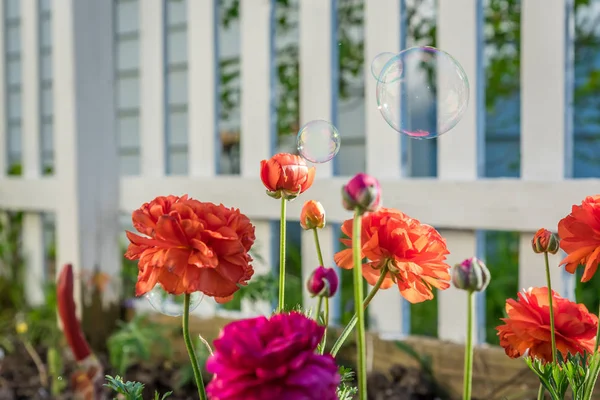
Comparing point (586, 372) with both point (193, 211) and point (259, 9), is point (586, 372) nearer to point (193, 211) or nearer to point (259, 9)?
point (193, 211)

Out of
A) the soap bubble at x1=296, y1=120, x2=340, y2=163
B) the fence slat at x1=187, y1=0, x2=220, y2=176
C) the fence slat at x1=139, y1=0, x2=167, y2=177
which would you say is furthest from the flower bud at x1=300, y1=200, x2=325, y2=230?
the fence slat at x1=139, y1=0, x2=167, y2=177

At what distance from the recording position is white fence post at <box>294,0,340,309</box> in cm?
198

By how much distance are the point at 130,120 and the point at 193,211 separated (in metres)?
4.03

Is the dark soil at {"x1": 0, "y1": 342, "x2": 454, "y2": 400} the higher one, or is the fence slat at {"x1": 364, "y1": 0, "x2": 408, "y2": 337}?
the fence slat at {"x1": 364, "y1": 0, "x2": 408, "y2": 337}

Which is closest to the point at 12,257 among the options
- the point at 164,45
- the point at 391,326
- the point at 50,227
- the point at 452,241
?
the point at 164,45

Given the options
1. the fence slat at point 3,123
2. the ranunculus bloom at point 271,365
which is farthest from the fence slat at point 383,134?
the fence slat at point 3,123

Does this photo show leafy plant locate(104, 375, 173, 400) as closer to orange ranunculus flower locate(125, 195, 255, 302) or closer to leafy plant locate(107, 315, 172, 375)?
orange ranunculus flower locate(125, 195, 255, 302)

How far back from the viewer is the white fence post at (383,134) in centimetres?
186

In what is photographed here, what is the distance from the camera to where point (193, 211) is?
0.62 metres

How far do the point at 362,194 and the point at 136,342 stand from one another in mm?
1687

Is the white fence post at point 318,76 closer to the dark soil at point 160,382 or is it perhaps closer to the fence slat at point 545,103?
the dark soil at point 160,382

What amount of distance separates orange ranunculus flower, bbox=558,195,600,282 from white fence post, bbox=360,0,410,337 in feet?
3.85

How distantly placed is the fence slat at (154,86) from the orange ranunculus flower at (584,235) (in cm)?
189

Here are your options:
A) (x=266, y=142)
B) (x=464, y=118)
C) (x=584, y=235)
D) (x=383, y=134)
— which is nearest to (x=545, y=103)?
(x=464, y=118)
